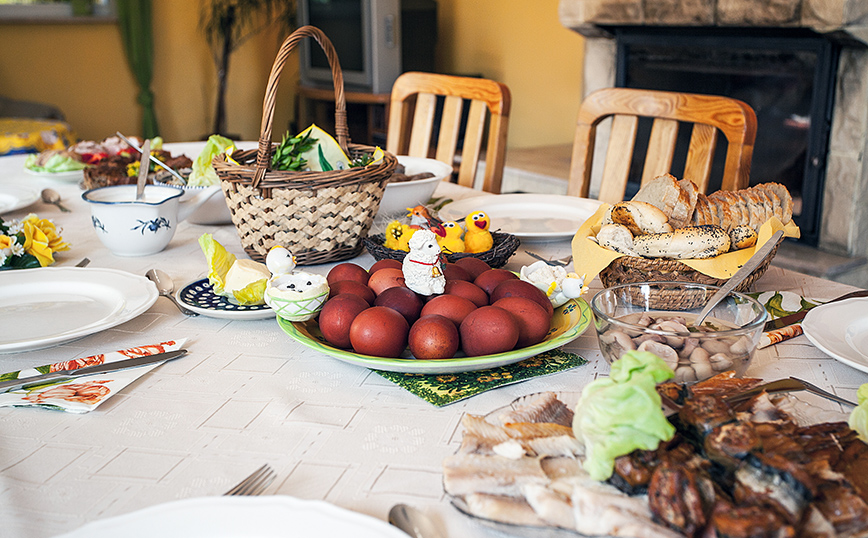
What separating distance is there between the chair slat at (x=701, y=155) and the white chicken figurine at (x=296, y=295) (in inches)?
33.2

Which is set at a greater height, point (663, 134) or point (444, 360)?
point (663, 134)

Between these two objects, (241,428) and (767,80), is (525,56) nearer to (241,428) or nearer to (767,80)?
(767,80)

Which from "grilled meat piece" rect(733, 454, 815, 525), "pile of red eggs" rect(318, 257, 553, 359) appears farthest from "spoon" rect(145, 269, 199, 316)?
"grilled meat piece" rect(733, 454, 815, 525)

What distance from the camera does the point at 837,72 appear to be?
7.56ft

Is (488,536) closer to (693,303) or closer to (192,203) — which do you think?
(693,303)

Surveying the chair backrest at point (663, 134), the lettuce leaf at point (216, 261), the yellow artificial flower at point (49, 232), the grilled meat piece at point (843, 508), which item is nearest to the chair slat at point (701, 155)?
the chair backrest at point (663, 134)

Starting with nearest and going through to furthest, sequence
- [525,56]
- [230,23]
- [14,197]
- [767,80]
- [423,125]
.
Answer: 1. [14,197]
2. [423,125]
3. [767,80]
4. [525,56]
5. [230,23]

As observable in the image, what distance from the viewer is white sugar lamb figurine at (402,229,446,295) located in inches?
28.4

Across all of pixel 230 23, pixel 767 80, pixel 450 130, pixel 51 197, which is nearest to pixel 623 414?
pixel 51 197

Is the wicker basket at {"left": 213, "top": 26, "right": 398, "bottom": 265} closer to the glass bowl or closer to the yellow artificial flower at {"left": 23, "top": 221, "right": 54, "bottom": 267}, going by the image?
the yellow artificial flower at {"left": 23, "top": 221, "right": 54, "bottom": 267}

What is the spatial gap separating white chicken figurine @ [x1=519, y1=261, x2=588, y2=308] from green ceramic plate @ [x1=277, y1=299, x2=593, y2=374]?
0.08 ft

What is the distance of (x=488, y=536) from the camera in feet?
1.52

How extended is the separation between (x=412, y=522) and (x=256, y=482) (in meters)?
0.13

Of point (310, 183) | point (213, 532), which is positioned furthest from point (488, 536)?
point (310, 183)
